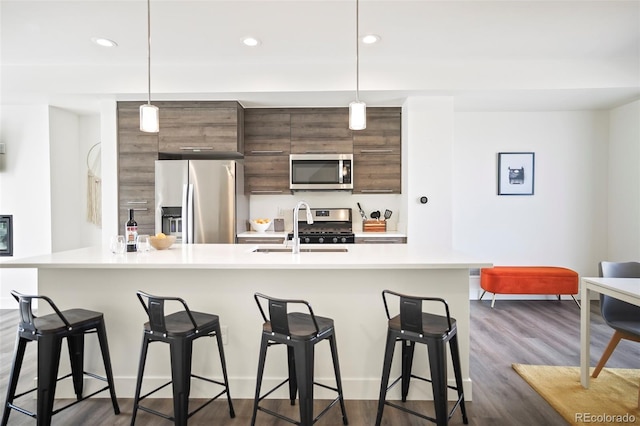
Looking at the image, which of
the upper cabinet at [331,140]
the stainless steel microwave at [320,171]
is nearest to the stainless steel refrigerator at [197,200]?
the upper cabinet at [331,140]

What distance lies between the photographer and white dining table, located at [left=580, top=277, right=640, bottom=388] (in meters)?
2.12

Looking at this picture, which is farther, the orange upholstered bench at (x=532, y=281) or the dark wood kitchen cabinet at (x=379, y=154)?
the dark wood kitchen cabinet at (x=379, y=154)

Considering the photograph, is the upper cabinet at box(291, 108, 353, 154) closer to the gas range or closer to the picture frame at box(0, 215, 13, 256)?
the gas range

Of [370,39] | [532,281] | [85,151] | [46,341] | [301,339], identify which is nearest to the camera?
[301,339]

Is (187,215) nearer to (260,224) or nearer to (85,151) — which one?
(260,224)

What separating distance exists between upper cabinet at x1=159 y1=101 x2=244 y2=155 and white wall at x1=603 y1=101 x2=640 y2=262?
4574 mm

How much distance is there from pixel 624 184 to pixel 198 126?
5.06m

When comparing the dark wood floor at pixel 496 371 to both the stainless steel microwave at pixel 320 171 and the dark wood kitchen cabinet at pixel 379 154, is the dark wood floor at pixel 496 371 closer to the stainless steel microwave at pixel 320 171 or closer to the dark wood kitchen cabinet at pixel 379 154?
the dark wood kitchen cabinet at pixel 379 154

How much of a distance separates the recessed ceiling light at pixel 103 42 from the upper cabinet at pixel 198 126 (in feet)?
2.95

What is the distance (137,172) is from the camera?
166 inches

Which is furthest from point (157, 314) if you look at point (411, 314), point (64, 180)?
point (64, 180)

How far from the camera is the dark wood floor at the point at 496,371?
2139 mm

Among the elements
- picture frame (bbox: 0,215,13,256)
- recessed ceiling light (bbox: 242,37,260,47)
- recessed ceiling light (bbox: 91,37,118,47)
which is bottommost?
picture frame (bbox: 0,215,13,256)

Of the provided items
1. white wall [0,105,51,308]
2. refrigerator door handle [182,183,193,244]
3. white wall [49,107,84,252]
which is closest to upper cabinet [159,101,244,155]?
refrigerator door handle [182,183,193,244]
